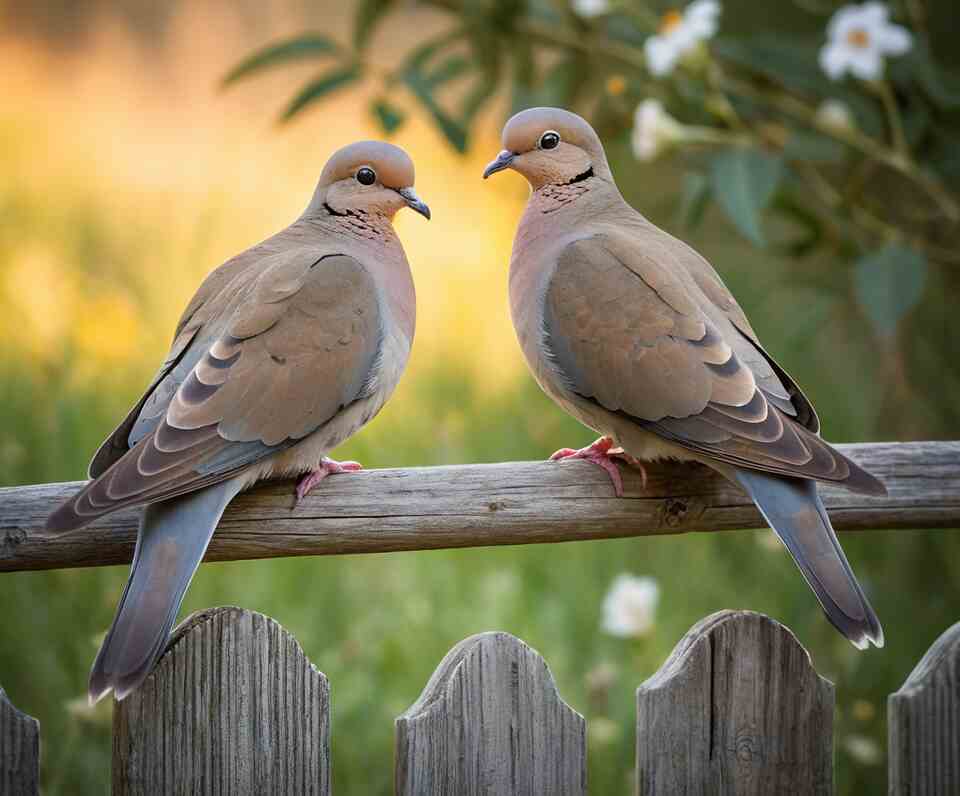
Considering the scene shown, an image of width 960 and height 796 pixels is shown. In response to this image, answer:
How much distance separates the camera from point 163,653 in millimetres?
1594

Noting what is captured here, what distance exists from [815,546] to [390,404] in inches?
95.4

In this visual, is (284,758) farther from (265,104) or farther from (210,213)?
(265,104)

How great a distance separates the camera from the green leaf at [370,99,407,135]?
10.4ft

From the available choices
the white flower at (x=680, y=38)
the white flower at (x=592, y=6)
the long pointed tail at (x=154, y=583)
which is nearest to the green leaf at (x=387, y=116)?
the white flower at (x=592, y=6)

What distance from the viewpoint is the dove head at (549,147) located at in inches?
98.0

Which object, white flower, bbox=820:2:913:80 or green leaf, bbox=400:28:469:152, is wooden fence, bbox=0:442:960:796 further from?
green leaf, bbox=400:28:469:152

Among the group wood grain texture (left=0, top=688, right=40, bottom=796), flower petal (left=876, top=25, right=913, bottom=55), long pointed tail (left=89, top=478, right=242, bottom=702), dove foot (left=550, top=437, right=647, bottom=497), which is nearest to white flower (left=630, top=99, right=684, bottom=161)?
flower petal (left=876, top=25, right=913, bottom=55)

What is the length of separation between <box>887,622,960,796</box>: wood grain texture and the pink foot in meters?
0.86

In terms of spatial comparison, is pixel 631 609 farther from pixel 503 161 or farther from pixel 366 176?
pixel 366 176

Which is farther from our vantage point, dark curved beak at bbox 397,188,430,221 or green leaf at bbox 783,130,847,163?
green leaf at bbox 783,130,847,163

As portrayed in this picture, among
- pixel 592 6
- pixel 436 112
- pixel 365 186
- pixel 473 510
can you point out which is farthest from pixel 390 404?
pixel 473 510

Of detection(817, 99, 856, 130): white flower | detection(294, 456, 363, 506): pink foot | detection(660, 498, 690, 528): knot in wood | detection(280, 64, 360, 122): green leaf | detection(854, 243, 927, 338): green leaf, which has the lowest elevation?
detection(660, 498, 690, 528): knot in wood

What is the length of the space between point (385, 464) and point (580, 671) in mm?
876

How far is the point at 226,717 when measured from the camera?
63.4 inches
